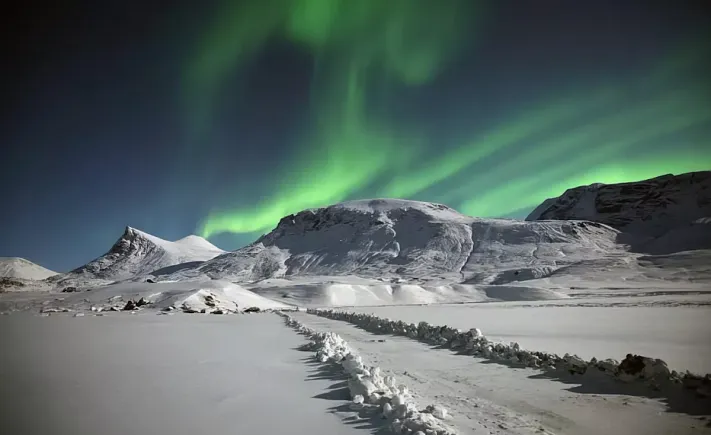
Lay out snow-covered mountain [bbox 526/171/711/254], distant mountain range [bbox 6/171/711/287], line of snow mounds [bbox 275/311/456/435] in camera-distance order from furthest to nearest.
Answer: snow-covered mountain [bbox 526/171/711/254] < distant mountain range [bbox 6/171/711/287] < line of snow mounds [bbox 275/311/456/435]

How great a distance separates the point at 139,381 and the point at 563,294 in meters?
66.6

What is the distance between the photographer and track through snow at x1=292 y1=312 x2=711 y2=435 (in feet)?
16.4

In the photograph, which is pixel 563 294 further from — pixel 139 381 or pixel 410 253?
pixel 410 253

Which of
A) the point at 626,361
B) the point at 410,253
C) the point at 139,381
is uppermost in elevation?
the point at 410,253

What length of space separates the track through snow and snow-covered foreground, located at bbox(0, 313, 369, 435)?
1.74 metres

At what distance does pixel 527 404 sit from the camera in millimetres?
6004

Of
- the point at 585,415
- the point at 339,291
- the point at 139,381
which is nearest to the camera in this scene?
the point at 585,415

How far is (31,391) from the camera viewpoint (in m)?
6.86

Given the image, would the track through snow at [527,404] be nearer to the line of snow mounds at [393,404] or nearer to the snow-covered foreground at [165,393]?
the line of snow mounds at [393,404]

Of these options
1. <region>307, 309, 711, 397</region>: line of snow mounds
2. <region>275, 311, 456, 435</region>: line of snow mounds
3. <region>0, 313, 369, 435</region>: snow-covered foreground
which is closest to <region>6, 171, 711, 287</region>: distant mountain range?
<region>307, 309, 711, 397</region>: line of snow mounds

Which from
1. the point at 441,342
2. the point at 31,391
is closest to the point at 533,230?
the point at 441,342

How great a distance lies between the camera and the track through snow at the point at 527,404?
197 inches

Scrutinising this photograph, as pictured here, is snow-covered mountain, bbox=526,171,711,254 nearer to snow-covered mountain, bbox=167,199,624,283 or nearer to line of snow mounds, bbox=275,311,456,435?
snow-covered mountain, bbox=167,199,624,283

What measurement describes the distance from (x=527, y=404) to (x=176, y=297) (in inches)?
1871
